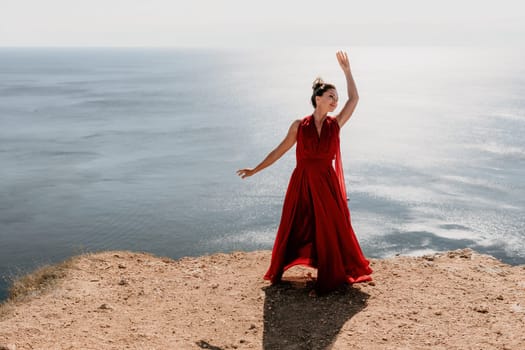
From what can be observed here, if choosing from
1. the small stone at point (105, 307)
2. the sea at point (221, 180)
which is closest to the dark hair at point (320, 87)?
the small stone at point (105, 307)

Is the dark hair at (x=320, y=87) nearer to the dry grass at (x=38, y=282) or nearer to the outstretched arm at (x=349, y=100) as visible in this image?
the outstretched arm at (x=349, y=100)

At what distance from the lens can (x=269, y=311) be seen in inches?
247

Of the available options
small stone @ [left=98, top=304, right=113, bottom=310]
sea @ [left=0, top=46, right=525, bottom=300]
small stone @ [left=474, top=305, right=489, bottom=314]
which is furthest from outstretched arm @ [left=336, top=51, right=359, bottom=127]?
sea @ [left=0, top=46, right=525, bottom=300]

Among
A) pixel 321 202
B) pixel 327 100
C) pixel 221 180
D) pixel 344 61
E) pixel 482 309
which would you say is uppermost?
pixel 344 61

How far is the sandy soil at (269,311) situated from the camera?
5.58 metres

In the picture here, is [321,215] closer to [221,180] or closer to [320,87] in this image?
[320,87]

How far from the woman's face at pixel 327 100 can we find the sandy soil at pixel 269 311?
2356mm

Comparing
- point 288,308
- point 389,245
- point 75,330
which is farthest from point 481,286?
point 389,245

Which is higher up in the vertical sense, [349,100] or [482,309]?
[349,100]

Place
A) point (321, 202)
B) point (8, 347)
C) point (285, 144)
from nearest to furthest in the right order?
point (8, 347) < point (321, 202) < point (285, 144)

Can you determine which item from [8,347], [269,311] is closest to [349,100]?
[269,311]

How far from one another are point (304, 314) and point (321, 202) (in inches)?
54.0

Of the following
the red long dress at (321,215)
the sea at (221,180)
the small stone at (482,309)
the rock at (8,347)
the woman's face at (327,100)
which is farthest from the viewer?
the sea at (221,180)

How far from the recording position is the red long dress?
20.9ft
